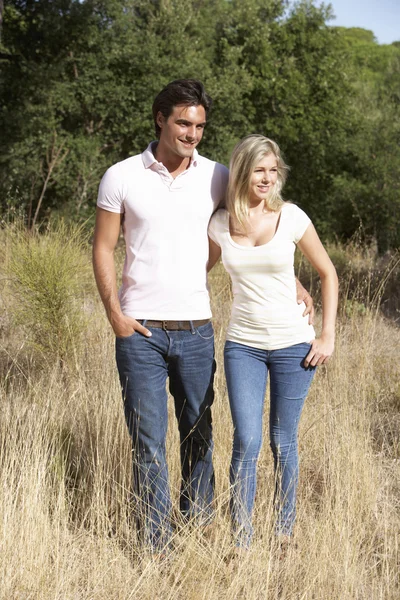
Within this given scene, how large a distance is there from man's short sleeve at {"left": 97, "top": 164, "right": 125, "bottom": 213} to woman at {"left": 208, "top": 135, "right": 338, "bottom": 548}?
1.32 ft

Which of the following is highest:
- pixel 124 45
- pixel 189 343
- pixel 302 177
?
pixel 124 45

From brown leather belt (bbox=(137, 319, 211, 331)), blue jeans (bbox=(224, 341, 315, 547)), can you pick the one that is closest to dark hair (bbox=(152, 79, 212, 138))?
brown leather belt (bbox=(137, 319, 211, 331))

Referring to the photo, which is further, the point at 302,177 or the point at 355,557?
the point at 302,177

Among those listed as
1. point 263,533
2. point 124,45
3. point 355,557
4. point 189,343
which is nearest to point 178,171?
point 189,343

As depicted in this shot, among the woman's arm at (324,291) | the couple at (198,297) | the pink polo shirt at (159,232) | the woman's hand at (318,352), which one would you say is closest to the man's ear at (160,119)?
the couple at (198,297)

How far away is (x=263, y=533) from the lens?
2.76 metres

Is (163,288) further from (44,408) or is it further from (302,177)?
(302,177)

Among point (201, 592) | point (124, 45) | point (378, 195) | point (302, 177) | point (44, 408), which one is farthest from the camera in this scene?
point (302, 177)

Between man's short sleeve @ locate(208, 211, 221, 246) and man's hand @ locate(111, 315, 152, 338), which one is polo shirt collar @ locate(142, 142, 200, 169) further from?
man's hand @ locate(111, 315, 152, 338)

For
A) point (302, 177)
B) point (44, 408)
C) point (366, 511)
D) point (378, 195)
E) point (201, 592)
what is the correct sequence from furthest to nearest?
point (302, 177) → point (378, 195) → point (44, 408) → point (366, 511) → point (201, 592)

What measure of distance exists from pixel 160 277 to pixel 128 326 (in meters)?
0.22

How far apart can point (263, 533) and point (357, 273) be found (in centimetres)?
717

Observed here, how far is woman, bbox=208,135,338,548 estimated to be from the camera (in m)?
2.78

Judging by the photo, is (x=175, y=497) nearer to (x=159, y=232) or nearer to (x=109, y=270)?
(x=109, y=270)
